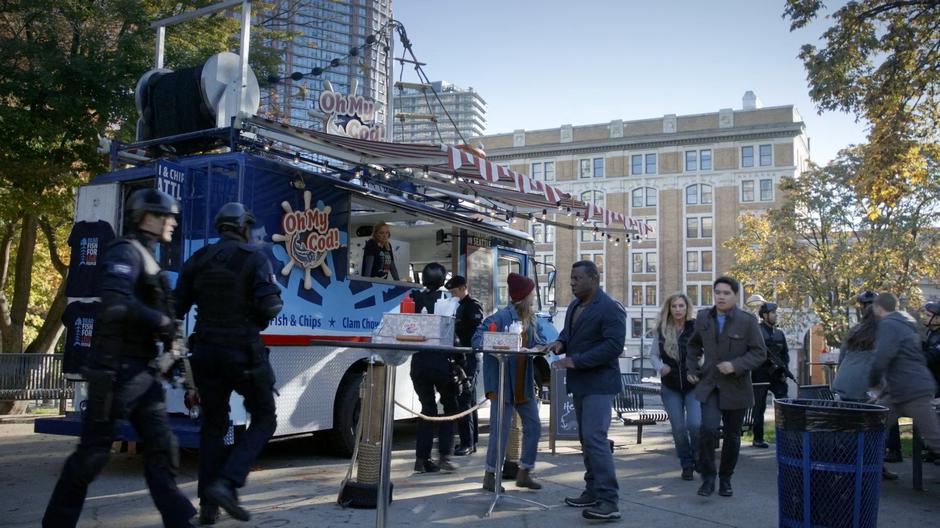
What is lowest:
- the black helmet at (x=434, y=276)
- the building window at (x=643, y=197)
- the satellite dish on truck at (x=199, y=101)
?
the black helmet at (x=434, y=276)

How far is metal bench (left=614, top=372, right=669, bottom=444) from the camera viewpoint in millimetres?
10180

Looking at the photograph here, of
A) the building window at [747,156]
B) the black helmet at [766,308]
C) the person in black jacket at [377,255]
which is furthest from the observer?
the building window at [747,156]

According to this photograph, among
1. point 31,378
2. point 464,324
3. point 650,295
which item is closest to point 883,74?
point 464,324

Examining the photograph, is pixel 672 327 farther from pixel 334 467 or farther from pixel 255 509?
pixel 255 509

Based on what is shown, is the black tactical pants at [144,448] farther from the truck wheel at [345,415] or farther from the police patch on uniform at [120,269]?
the truck wheel at [345,415]

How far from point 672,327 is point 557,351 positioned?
8.95ft

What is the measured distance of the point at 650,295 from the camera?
210 ft

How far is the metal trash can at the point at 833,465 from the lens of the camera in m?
5.05

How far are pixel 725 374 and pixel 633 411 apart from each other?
13.3 ft

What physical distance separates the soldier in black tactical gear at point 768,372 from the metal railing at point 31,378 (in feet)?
35.2

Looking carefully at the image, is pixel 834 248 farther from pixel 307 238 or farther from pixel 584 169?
pixel 584 169

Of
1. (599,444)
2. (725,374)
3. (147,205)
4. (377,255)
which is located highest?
(377,255)

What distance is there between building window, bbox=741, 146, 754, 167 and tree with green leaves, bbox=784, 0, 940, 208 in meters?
50.4

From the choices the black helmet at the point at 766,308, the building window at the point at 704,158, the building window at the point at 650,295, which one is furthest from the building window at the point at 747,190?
the black helmet at the point at 766,308
